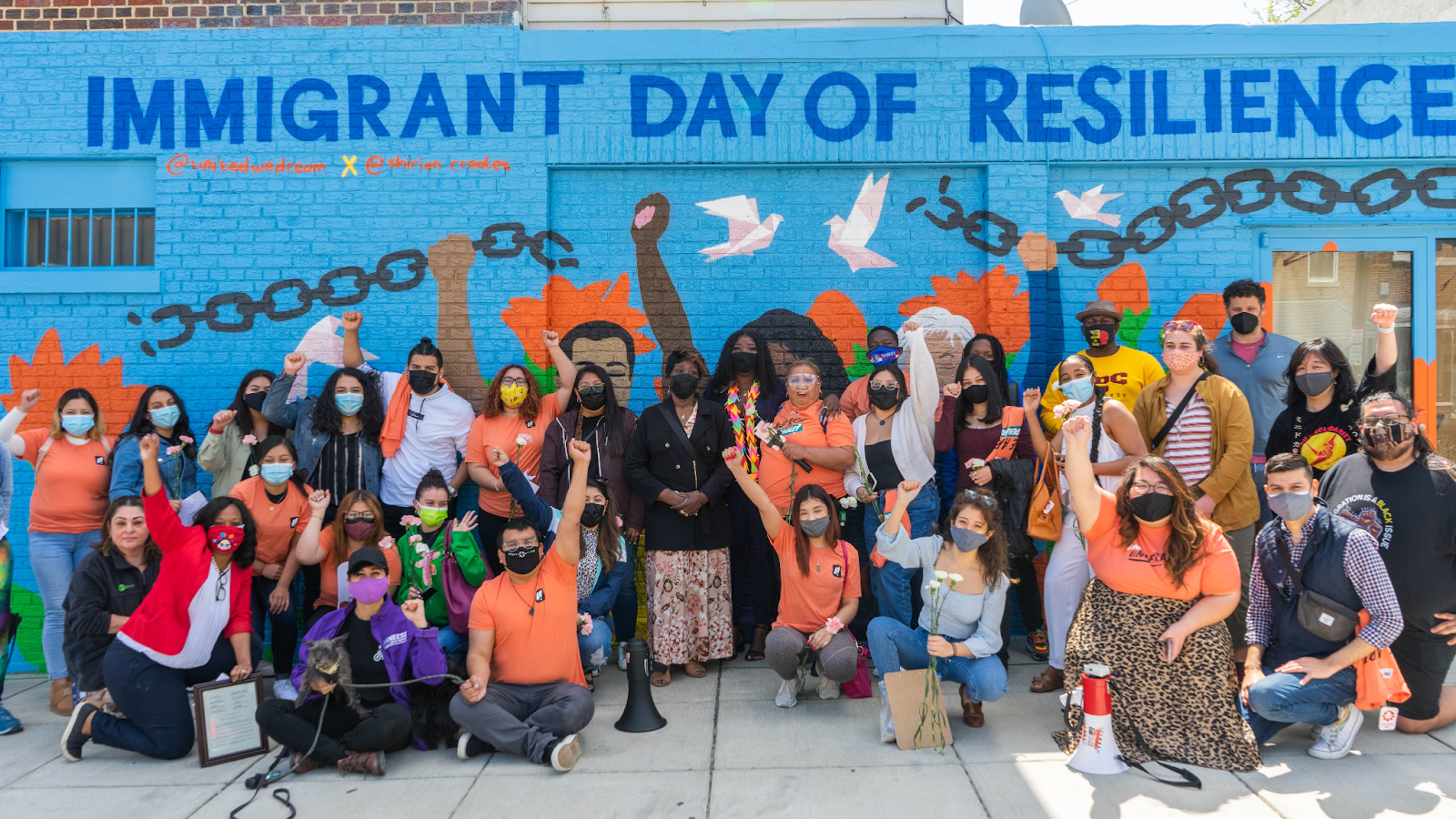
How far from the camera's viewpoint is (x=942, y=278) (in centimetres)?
714

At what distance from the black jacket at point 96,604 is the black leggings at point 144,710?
243 millimetres

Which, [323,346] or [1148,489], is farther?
[323,346]

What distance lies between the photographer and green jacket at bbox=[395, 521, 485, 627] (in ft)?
18.0

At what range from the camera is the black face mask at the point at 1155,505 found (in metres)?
4.47

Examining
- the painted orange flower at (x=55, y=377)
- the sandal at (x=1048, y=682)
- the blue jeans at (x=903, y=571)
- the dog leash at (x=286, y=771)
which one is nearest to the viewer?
the dog leash at (x=286, y=771)

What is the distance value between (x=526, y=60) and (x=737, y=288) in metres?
2.51

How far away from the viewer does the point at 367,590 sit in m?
4.83

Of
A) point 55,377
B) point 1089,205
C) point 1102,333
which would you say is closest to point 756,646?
point 1102,333

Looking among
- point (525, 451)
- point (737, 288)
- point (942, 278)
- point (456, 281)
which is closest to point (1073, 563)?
point (942, 278)

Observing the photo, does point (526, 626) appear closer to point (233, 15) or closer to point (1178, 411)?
point (1178, 411)

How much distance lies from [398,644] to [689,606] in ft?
6.44

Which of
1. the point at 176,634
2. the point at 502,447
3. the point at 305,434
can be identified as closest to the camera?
the point at 176,634

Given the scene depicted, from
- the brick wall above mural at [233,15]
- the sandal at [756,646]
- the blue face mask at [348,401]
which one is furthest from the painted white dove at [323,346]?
the sandal at [756,646]

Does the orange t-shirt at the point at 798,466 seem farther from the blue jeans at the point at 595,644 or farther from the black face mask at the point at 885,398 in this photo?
the blue jeans at the point at 595,644
